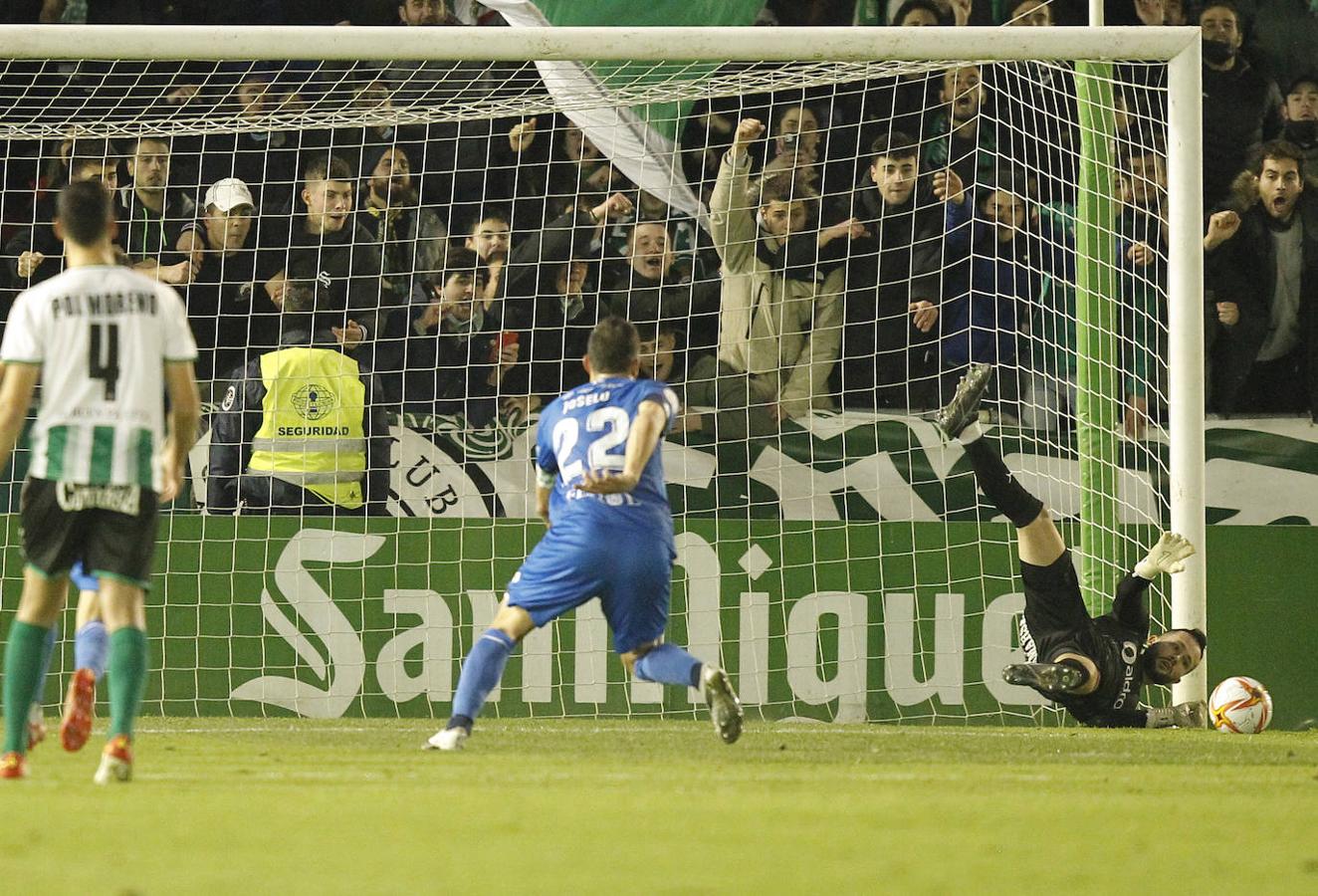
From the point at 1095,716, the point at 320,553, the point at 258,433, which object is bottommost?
the point at 1095,716

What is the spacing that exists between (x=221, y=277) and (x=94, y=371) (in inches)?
197

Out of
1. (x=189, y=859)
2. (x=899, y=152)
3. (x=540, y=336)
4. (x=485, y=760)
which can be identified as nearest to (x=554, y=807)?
(x=189, y=859)

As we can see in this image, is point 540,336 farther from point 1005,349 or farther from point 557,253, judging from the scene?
point 1005,349

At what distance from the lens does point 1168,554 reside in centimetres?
820

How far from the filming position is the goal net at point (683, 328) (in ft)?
29.3

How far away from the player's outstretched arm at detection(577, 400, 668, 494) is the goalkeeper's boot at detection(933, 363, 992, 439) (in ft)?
7.00

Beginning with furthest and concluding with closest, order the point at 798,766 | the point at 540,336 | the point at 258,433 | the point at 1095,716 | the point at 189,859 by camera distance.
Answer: the point at 540,336, the point at 258,433, the point at 1095,716, the point at 798,766, the point at 189,859

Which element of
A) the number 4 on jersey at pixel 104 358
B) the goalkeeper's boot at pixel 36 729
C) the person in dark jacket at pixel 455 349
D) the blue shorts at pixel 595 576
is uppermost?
the person in dark jacket at pixel 455 349

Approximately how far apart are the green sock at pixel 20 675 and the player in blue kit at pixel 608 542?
1686mm

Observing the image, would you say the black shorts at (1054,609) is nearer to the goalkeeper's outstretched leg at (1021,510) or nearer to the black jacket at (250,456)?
the goalkeeper's outstretched leg at (1021,510)

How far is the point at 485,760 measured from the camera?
19.4 feet

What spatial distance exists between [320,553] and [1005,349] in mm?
3897

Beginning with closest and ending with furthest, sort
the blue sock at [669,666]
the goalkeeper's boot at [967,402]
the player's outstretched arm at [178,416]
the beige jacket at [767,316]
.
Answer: the player's outstretched arm at [178,416] < the blue sock at [669,666] < the goalkeeper's boot at [967,402] < the beige jacket at [767,316]

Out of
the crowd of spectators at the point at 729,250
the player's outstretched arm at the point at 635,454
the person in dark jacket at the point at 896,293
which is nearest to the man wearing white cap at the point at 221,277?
the crowd of spectators at the point at 729,250
